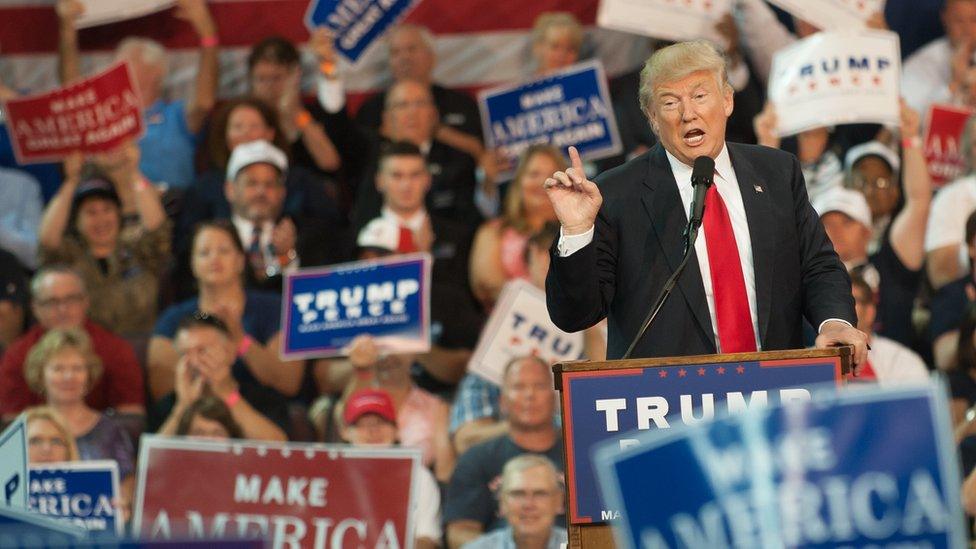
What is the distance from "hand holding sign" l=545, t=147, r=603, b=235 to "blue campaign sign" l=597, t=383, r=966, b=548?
39.8 inches

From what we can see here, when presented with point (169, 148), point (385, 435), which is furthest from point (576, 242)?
point (169, 148)

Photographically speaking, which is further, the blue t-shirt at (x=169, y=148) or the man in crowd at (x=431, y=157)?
the blue t-shirt at (x=169, y=148)

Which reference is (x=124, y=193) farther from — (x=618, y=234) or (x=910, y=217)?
(x=618, y=234)

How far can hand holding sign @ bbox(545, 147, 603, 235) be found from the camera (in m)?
3.40

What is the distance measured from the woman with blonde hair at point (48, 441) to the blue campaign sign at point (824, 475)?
383cm

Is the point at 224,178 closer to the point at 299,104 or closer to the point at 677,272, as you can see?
the point at 299,104

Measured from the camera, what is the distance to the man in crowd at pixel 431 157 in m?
7.40

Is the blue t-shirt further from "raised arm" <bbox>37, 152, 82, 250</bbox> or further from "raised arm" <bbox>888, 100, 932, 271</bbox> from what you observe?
"raised arm" <bbox>888, 100, 932, 271</bbox>

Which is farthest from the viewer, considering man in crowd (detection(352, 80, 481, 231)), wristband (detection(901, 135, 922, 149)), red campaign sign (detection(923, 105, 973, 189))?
man in crowd (detection(352, 80, 481, 231))

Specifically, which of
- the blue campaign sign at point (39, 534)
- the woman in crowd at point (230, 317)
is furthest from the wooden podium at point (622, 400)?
the woman in crowd at point (230, 317)

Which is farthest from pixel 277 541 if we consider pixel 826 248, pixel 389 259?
pixel 826 248

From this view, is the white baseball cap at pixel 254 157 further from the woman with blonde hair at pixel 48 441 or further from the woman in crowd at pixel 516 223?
the woman with blonde hair at pixel 48 441

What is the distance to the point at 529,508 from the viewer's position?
5.54 metres

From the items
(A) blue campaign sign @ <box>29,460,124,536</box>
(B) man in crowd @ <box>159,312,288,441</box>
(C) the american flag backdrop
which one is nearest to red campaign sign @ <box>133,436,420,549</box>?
(A) blue campaign sign @ <box>29,460,124,536</box>
